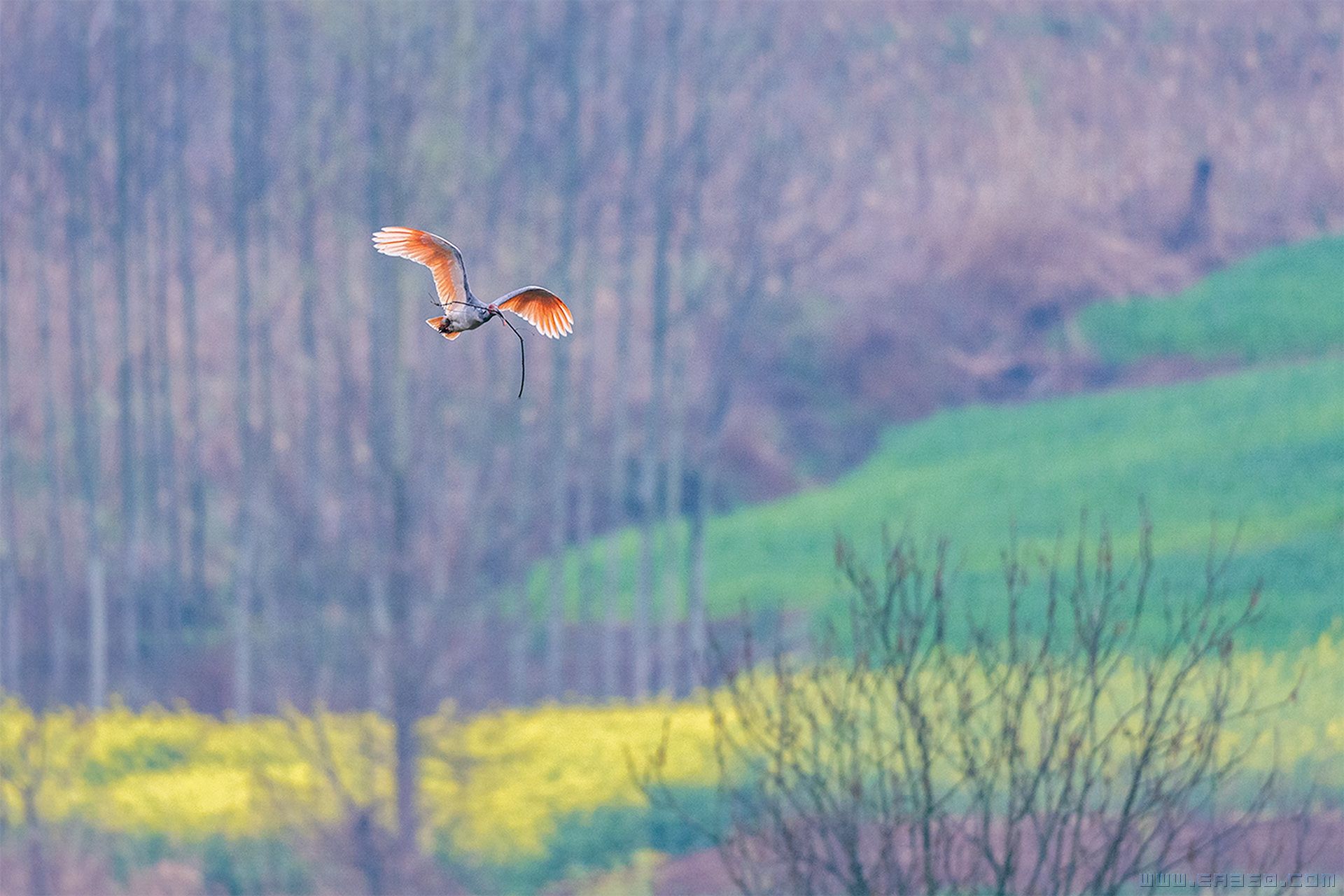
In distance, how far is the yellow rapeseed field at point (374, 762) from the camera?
59.6 feet

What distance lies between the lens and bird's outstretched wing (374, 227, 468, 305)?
12.6 ft

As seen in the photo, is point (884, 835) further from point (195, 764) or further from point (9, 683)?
point (9, 683)

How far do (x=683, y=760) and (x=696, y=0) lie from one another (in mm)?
13848

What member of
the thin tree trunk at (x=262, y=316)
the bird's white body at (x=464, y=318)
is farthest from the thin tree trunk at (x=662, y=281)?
the bird's white body at (x=464, y=318)

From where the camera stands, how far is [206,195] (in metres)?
28.1

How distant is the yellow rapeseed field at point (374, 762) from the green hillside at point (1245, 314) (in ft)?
35.0

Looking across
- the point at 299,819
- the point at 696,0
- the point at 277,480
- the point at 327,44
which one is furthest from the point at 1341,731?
the point at 327,44

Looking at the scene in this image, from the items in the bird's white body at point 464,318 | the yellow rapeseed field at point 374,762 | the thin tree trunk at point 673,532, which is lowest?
the yellow rapeseed field at point 374,762

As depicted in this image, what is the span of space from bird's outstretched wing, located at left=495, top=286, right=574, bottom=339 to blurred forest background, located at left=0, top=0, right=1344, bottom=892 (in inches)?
774

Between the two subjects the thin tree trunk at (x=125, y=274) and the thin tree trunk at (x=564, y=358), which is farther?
the thin tree trunk at (x=125, y=274)

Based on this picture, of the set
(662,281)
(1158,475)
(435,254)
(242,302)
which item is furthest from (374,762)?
(1158,475)

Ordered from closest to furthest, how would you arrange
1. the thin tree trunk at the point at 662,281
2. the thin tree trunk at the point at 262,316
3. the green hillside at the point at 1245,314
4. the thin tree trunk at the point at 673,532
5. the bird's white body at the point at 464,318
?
the bird's white body at the point at 464,318 < the thin tree trunk at the point at 673,532 < the thin tree trunk at the point at 262,316 < the thin tree trunk at the point at 662,281 < the green hillside at the point at 1245,314

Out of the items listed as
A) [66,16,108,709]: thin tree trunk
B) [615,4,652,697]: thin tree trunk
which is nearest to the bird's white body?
[615,4,652,697]: thin tree trunk

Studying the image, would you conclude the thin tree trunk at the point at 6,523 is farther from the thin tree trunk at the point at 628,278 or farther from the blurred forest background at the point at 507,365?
the thin tree trunk at the point at 628,278
